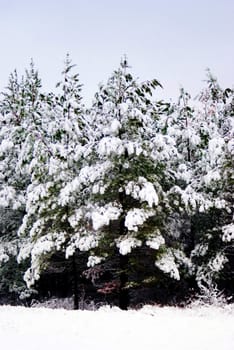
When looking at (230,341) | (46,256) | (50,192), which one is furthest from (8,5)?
(230,341)

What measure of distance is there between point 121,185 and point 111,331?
573cm

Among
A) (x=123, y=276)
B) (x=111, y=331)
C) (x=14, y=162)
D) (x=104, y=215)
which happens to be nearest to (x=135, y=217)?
(x=104, y=215)

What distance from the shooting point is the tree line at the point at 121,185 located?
1377 centimetres

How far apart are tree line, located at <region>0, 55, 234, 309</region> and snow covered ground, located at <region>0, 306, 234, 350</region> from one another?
309 centimetres

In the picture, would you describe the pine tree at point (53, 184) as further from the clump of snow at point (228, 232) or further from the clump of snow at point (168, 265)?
the clump of snow at point (228, 232)

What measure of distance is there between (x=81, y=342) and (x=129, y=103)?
8.32m

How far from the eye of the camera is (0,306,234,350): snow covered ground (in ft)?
25.8

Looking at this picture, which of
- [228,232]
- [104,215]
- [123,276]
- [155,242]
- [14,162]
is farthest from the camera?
[14,162]

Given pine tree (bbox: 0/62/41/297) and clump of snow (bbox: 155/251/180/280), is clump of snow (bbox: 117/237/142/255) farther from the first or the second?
pine tree (bbox: 0/62/41/297)

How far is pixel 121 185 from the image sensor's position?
→ 540 inches

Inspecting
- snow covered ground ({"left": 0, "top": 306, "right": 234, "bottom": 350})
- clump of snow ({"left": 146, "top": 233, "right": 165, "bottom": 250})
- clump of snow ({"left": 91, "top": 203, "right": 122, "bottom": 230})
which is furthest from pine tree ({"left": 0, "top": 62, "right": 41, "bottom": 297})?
snow covered ground ({"left": 0, "top": 306, "right": 234, "bottom": 350})

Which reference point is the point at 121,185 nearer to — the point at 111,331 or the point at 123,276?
the point at 123,276

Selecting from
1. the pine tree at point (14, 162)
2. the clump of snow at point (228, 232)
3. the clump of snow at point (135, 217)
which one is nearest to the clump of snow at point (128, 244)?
the clump of snow at point (135, 217)

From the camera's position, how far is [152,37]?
709 inches
